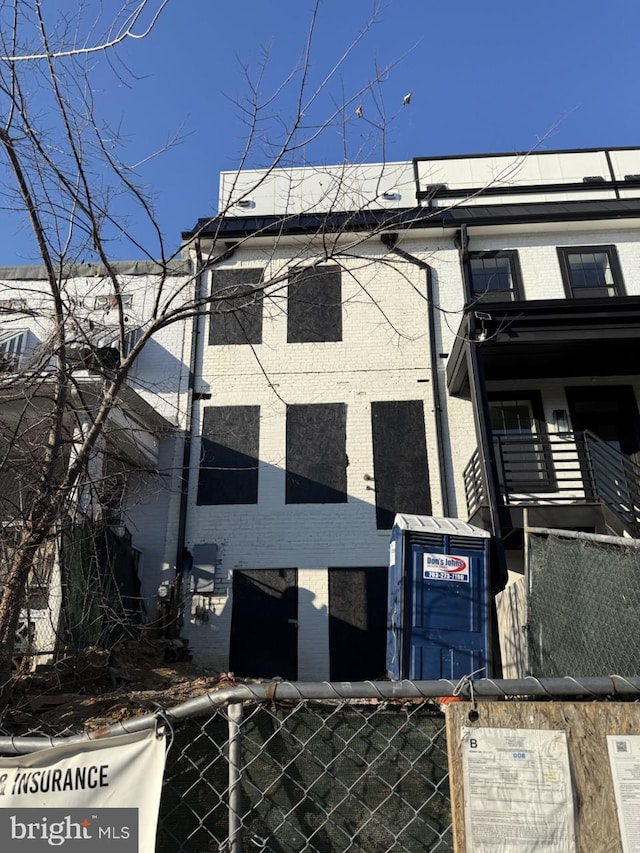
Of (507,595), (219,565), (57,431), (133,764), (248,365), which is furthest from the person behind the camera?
(248,365)

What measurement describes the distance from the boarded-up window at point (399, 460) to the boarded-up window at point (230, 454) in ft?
7.80

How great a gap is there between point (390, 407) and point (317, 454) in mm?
1742

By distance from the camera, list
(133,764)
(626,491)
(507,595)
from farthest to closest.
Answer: (626,491) < (507,595) < (133,764)

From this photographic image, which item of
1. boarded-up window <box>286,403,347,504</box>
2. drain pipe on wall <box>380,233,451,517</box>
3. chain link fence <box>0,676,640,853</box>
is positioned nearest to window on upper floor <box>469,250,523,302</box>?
drain pipe on wall <box>380,233,451,517</box>

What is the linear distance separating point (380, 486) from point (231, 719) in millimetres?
9746

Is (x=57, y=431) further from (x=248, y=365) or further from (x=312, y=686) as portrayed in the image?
(x=248, y=365)

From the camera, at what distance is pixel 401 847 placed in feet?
5.65

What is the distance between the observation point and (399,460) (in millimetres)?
11594

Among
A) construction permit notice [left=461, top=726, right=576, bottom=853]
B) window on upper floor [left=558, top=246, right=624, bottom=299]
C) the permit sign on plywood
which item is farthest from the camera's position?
window on upper floor [left=558, top=246, right=624, bottom=299]

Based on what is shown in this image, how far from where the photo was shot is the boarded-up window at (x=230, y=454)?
11.5 metres

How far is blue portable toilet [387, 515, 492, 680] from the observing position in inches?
302

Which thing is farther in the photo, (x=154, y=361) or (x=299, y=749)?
(x=154, y=361)

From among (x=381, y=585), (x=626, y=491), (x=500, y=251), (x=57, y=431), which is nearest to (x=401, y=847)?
(x=57, y=431)

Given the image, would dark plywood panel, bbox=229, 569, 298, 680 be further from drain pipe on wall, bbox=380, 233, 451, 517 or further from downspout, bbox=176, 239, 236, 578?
drain pipe on wall, bbox=380, 233, 451, 517
